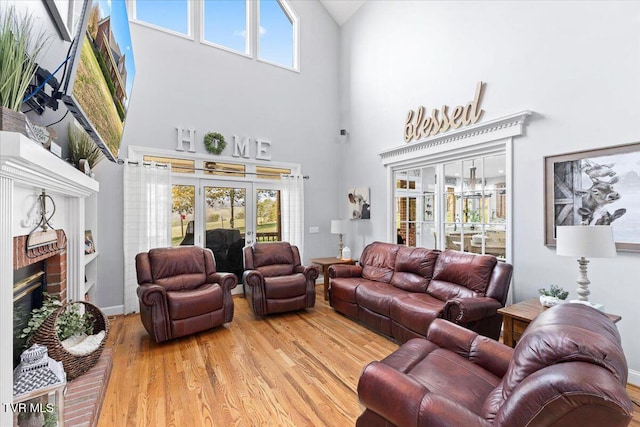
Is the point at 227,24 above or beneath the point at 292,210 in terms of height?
above

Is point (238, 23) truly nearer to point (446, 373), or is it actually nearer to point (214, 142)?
point (214, 142)

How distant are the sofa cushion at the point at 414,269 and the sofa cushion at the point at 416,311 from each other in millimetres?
255

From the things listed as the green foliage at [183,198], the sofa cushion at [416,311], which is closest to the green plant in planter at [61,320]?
the green foliage at [183,198]

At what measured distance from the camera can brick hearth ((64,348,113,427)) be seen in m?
1.74

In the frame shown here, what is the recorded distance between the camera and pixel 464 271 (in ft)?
10.1

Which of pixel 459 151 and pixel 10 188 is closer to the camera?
pixel 10 188

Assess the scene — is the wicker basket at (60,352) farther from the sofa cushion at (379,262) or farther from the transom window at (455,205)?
the transom window at (455,205)

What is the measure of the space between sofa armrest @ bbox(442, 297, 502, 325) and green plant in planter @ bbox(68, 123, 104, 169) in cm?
373

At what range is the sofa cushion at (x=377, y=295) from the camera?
322 cm

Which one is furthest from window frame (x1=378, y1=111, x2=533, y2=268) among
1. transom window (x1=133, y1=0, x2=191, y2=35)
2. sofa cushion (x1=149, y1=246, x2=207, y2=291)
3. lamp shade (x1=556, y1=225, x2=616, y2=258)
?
transom window (x1=133, y1=0, x2=191, y2=35)

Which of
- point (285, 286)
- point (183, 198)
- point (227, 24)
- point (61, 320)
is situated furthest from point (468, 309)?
point (227, 24)

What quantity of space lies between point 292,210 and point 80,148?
122 inches

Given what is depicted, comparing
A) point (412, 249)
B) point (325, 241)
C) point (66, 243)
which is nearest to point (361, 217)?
point (325, 241)

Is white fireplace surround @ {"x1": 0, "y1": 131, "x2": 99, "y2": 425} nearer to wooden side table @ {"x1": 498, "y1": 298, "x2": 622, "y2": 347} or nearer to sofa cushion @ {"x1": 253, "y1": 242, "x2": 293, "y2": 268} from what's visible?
sofa cushion @ {"x1": 253, "y1": 242, "x2": 293, "y2": 268}
